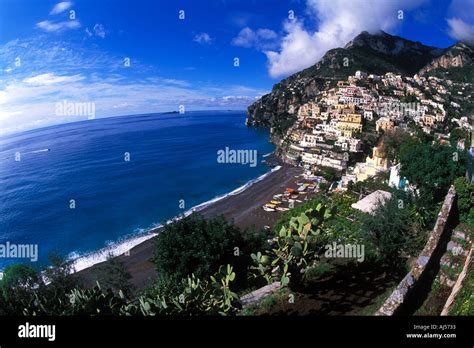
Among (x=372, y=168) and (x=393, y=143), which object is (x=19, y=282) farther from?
(x=393, y=143)

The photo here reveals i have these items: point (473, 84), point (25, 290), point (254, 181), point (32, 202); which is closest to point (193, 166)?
point (254, 181)

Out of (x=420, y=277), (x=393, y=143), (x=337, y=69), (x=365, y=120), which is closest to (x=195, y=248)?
(x=420, y=277)

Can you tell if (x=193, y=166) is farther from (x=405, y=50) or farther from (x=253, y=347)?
(x=405, y=50)

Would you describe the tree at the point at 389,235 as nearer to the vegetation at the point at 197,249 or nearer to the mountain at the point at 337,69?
the vegetation at the point at 197,249

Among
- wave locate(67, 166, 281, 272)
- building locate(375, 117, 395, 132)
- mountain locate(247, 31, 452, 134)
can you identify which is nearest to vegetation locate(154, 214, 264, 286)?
wave locate(67, 166, 281, 272)

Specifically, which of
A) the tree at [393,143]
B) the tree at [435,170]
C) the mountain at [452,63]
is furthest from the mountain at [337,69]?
the tree at [435,170]

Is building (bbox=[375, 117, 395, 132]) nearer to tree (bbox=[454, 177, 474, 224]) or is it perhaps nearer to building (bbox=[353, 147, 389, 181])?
building (bbox=[353, 147, 389, 181])

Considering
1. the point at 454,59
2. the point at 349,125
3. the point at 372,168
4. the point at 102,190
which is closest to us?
the point at 372,168
